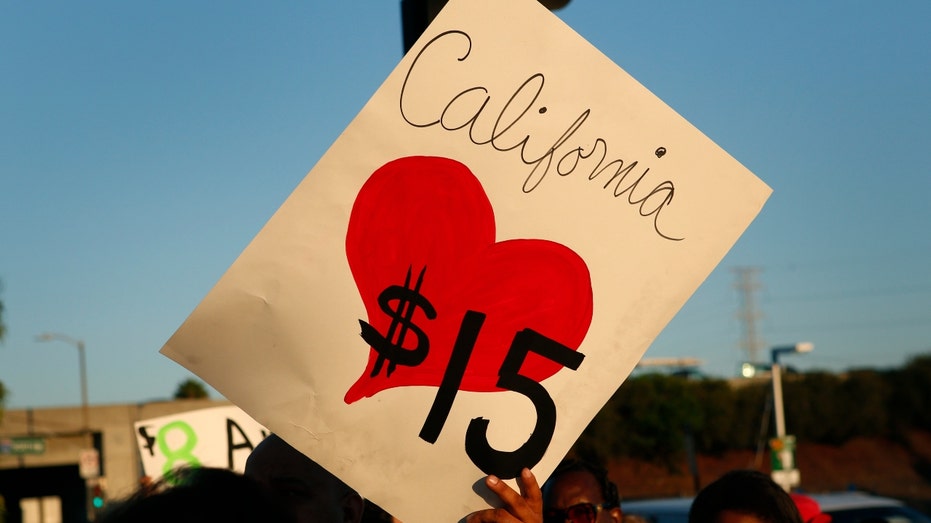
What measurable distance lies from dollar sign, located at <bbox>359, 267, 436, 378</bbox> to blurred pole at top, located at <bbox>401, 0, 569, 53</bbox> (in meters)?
0.96

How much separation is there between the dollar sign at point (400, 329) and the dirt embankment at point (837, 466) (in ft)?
180

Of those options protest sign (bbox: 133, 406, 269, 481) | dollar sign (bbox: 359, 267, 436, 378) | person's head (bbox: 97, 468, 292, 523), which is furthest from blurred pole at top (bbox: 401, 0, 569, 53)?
protest sign (bbox: 133, 406, 269, 481)

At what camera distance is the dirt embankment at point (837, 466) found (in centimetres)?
5831

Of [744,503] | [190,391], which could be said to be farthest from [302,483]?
[190,391]

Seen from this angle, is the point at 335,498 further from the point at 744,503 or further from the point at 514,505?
the point at 744,503

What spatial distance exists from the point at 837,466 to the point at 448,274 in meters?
65.3

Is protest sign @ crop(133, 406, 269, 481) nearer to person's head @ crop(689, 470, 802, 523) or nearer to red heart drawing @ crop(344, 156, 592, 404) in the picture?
person's head @ crop(689, 470, 802, 523)

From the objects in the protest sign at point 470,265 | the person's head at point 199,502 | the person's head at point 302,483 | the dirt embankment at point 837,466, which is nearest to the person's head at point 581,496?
the person's head at point 302,483

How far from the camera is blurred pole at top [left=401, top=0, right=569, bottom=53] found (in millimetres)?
3061

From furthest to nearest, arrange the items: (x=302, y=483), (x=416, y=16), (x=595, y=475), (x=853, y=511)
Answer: (x=853, y=511) → (x=595, y=475) → (x=416, y=16) → (x=302, y=483)

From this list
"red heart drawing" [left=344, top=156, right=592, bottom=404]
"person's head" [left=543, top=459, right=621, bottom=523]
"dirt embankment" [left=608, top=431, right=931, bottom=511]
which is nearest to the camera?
"red heart drawing" [left=344, top=156, right=592, bottom=404]

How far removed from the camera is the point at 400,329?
2.32 m

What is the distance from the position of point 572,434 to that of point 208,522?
109 centimetres

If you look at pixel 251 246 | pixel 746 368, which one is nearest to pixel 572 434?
pixel 251 246
